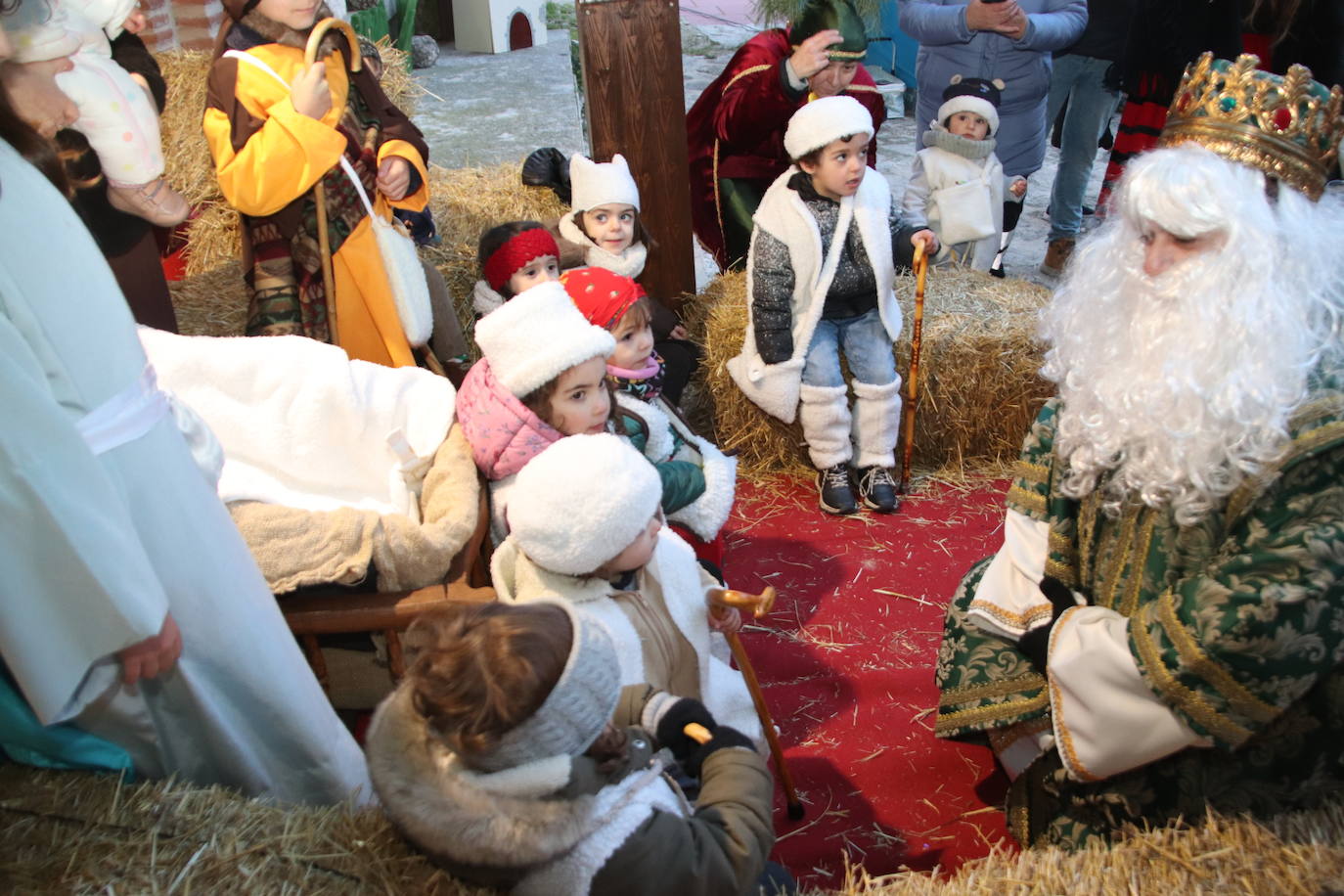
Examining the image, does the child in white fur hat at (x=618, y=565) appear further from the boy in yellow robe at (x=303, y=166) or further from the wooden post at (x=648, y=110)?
the wooden post at (x=648, y=110)

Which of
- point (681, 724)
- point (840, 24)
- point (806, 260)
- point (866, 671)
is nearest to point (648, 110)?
point (840, 24)

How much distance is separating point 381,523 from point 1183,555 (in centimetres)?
184

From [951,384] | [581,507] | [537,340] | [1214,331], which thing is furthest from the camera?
[951,384]

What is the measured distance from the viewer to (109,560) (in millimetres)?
1756

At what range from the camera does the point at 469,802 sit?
1.55 m

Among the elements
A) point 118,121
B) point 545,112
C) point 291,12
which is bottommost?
point 545,112

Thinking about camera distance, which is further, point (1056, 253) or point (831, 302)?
point (1056, 253)

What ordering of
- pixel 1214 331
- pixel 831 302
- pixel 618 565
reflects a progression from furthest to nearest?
pixel 831 302 → pixel 618 565 → pixel 1214 331

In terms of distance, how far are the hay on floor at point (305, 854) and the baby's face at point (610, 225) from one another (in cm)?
297

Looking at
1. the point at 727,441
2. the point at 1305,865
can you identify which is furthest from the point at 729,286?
the point at 1305,865

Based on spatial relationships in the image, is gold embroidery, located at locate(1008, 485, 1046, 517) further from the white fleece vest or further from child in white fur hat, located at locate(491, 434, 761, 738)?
the white fleece vest

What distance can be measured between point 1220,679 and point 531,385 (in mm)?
1797

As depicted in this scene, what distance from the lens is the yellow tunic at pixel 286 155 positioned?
10.9 feet

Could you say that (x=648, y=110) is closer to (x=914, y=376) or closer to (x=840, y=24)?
(x=840, y=24)
